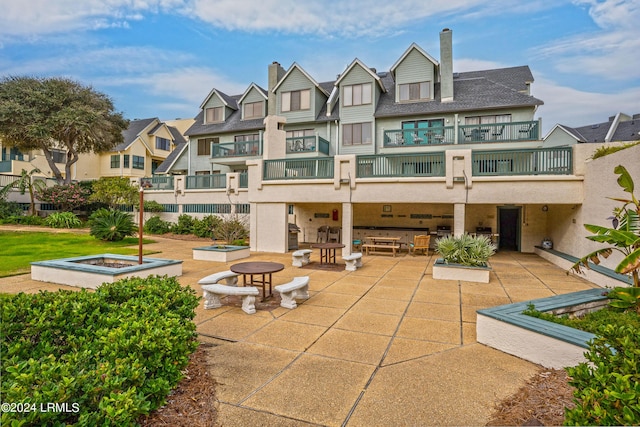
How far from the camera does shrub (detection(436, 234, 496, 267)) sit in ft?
34.0

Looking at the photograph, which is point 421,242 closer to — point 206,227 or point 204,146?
point 206,227

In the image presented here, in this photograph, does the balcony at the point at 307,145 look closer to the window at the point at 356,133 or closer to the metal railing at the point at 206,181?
the window at the point at 356,133

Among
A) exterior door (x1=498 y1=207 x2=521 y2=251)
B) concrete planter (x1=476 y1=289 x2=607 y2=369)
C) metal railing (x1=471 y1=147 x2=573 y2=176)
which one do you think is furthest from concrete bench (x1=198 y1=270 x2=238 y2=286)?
exterior door (x1=498 y1=207 x2=521 y2=251)

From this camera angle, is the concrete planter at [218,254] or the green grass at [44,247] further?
the concrete planter at [218,254]

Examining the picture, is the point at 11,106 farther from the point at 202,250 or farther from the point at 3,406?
the point at 3,406

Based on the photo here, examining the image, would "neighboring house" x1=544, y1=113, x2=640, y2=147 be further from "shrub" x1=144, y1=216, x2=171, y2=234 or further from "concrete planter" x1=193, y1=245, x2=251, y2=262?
"shrub" x1=144, y1=216, x2=171, y2=234

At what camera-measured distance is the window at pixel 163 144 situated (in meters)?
42.7

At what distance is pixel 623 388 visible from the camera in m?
2.36

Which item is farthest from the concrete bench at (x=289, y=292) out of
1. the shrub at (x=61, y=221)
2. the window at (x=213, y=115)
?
the window at (x=213, y=115)

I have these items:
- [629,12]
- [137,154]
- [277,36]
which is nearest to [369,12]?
[277,36]

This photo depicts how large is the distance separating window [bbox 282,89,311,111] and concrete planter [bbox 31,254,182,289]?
A: 725 inches

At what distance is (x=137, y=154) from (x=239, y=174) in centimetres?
2471

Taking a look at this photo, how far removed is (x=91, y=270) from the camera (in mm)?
8875

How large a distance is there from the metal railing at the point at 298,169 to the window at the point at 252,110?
1239 centimetres
